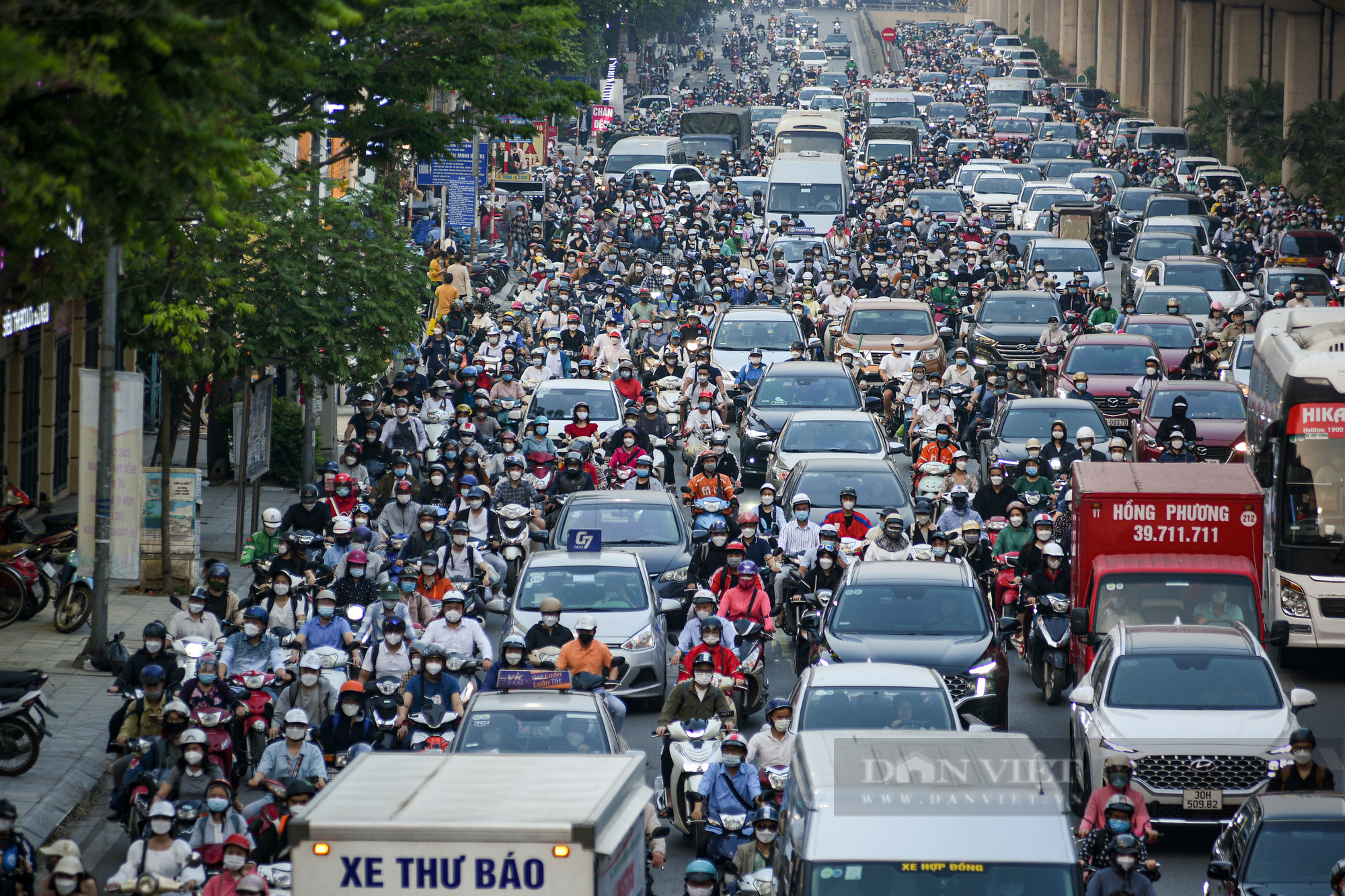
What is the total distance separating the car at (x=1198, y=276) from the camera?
126 ft

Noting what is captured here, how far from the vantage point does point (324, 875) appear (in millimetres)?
10016

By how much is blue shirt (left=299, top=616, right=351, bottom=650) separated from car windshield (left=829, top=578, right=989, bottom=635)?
14.0 ft

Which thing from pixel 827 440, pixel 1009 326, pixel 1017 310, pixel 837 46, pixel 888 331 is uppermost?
pixel 837 46

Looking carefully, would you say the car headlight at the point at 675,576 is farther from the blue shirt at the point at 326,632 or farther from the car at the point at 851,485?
the blue shirt at the point at 326,632

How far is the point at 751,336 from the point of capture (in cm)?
3416

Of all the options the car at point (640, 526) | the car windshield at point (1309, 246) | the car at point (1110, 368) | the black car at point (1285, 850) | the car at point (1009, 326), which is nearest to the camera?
the black car at point (1285, 850)

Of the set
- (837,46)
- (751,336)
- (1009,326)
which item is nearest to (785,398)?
(751,336)

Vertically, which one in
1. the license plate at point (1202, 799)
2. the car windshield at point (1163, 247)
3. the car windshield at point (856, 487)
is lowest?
the license plate at point (1202, 799)

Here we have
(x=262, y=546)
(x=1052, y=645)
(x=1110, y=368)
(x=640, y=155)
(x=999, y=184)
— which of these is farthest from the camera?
(x=640, y=155)

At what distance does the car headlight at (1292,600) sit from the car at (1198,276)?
18.5 m

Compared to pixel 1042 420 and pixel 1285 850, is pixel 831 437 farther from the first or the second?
pixel 1285 850

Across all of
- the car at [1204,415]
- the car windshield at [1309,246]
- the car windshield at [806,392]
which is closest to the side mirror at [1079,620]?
the car at [1204,415]

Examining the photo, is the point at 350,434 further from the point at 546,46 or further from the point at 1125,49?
the point at 1125,49

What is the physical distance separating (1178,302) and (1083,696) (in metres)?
22.1
